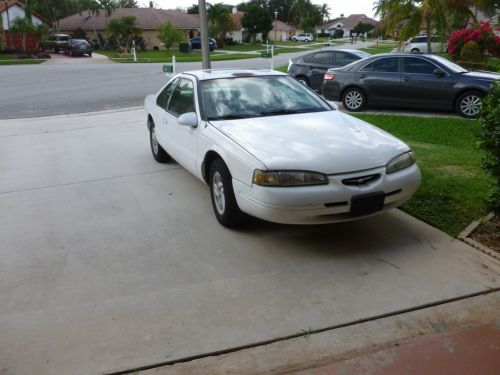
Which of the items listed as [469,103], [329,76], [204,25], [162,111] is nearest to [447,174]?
[162,111]

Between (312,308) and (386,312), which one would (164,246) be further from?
(386,312)

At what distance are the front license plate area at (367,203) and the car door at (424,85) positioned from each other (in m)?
7.41

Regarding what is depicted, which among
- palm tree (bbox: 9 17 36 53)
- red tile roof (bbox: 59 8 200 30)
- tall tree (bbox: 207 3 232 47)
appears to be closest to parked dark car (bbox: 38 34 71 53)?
palm tree (bbox: 9 17 36 53)

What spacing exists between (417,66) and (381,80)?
828mm

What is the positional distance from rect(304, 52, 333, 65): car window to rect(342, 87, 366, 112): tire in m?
2.97

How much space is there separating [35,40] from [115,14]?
18.8 m

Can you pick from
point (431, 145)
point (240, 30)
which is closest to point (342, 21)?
point (240, 30)

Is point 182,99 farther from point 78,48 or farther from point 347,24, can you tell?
point 347,24

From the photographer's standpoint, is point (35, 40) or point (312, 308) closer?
point (312, 308)

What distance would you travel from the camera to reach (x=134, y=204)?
18.8ft

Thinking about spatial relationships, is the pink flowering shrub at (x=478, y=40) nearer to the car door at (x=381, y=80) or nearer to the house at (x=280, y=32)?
the car door at (x=381, y=80)

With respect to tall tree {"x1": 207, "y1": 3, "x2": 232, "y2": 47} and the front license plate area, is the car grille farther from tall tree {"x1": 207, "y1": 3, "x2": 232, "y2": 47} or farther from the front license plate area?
tall tree {"x1": 207, "y1": 3, "x2": 232, "y2": 47}

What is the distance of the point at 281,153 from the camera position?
4.34 metres

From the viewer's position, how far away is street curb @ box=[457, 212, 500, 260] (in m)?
4.22
